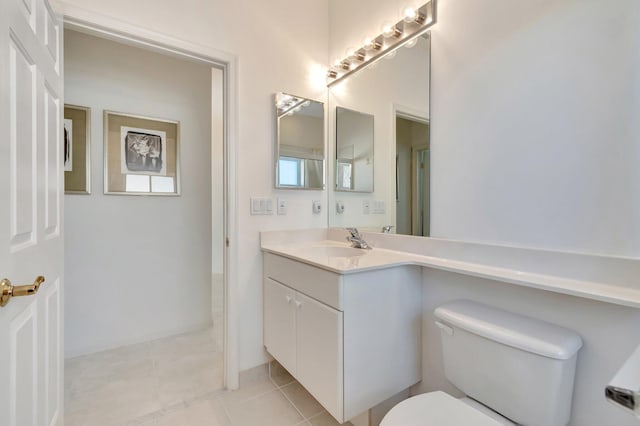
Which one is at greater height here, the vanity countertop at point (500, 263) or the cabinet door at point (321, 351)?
the vanity countertop at point (500, 263)

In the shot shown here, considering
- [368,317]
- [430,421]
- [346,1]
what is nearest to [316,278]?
[368,317]

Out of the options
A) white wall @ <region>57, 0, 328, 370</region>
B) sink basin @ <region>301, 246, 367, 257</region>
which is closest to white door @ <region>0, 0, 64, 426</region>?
white wall @ <region>57, 0, 328, 370</region>

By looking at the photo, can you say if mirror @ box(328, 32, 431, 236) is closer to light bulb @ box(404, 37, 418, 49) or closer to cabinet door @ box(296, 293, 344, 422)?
light bulb @ box(404, 37, 418, 49)

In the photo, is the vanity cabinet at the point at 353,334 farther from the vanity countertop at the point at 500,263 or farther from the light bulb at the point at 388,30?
the light bulb at the point at 388,30

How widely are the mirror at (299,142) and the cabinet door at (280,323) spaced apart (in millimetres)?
681

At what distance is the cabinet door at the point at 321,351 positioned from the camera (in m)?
1.18

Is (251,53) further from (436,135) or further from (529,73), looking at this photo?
(529,73)

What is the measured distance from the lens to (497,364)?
94 cm

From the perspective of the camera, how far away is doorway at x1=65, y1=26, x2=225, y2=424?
1.93m

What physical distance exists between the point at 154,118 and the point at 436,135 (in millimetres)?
2154

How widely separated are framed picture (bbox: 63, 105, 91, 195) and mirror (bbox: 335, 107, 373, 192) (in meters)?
1.81

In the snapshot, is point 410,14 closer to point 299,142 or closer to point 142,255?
point 299,142

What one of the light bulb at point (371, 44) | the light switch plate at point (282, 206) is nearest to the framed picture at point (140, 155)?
the light switch plate at point (282, 206)

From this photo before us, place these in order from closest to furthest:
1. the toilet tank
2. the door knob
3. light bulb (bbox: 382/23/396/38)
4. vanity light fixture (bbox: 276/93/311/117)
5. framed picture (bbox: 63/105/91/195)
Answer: the door knob → the toilet tank → light bulb (bbox: 382/23/396/38) → vanity light fixture (bbox: 276/93/311/117) → framed picture (bbox: 63/105/91/195)
